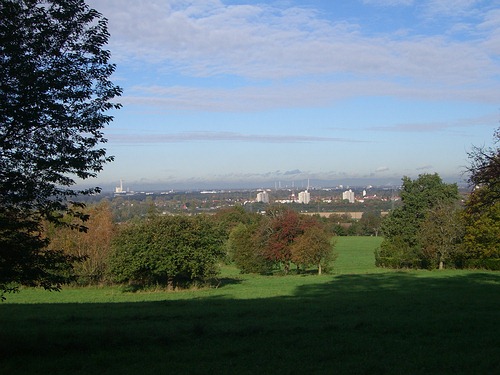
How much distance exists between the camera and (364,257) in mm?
73688

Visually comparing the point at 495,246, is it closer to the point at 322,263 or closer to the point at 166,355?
the point at 322,263

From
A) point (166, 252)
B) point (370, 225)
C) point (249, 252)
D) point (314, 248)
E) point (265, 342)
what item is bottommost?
point (370, 225)

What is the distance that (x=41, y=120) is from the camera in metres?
9.85

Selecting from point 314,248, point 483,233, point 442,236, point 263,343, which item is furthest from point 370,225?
point 263,343

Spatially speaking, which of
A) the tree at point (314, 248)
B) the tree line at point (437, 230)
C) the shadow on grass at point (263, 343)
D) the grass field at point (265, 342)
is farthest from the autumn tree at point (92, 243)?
the tree line at point (437, 230)

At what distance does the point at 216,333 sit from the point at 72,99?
658 cm

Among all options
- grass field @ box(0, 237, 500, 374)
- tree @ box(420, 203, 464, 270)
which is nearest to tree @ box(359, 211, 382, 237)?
tree @ box(420, 203, 464, 270)

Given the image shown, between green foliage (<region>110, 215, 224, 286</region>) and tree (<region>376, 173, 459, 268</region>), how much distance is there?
2573 cm

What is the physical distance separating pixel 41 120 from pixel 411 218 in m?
53.4

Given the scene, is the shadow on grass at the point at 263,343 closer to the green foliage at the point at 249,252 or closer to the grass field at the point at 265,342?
the grass field at the point at 265,342

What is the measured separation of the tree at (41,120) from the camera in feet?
31.1

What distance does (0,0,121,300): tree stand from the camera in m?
9.48

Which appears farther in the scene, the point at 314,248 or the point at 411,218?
the point at 411,218

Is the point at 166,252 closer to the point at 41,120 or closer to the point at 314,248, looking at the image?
the point at 314,248
